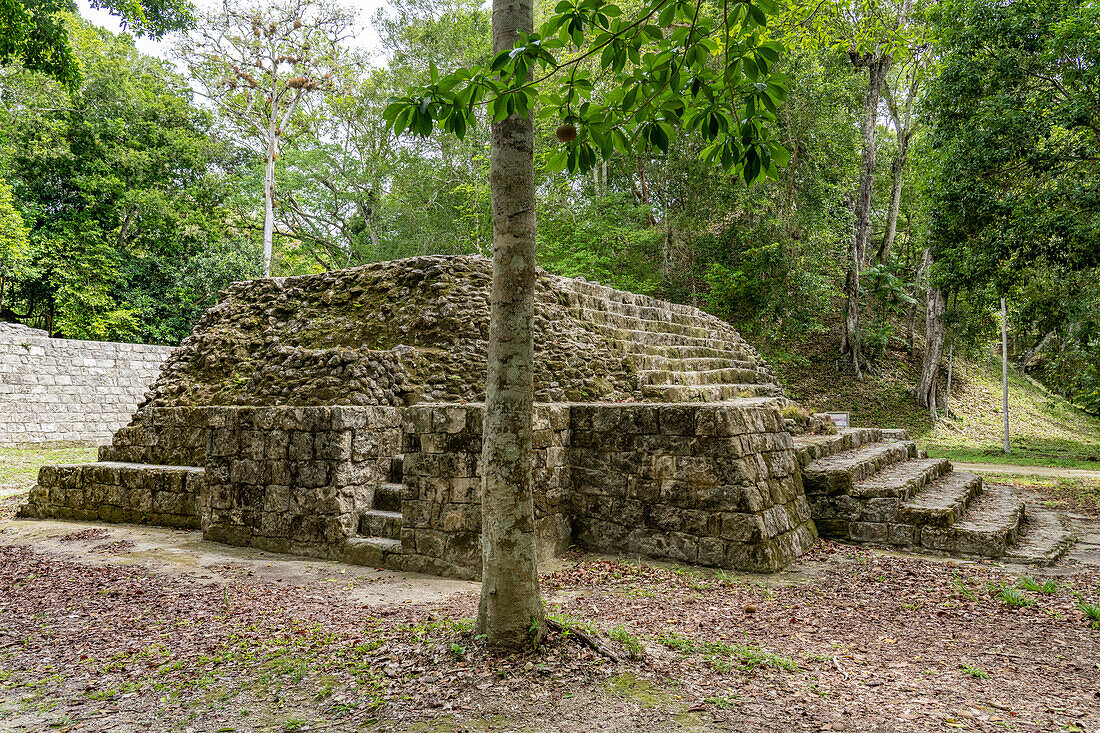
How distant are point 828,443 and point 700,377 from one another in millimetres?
2870

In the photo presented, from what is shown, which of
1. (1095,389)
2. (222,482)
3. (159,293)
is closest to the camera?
(222,482)

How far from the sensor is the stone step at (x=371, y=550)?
5438 mm

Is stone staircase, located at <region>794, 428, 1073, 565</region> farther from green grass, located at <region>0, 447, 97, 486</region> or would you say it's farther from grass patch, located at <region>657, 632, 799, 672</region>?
green grass, located at <region>0, 447, 97, 486</region>

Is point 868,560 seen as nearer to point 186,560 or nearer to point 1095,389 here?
point 186,560

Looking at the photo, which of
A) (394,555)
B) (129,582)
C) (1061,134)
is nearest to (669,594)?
(394,555)

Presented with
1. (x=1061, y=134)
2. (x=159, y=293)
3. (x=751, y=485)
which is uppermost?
(x=1061, y=134)

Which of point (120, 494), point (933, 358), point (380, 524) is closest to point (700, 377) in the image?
point (380, 524)

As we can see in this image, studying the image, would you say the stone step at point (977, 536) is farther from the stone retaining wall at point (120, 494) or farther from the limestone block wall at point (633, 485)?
the stone retaining wall at point (120, 494)

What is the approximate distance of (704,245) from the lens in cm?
1881

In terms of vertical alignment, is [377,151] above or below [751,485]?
above

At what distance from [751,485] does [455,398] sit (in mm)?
3613

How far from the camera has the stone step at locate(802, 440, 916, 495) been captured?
6.03m

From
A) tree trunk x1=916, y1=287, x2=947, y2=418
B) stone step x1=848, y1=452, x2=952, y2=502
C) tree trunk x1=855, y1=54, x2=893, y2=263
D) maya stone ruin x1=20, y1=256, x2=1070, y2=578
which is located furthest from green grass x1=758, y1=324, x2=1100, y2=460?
maya stone ruin x1=20, y1=256, x2=1070, y2=578

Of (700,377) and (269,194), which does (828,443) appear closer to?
(700,377)
